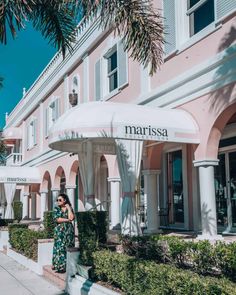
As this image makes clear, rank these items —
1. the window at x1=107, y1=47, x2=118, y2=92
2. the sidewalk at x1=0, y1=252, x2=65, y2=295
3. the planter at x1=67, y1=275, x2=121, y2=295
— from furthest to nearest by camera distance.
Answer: the window at x1=107, y1=47, x2=118, y2=92, the sidewalk at x1=0, y1=252, x2=65, y2=295, the planter at x1=67, y1=275, x2=121, y2=295

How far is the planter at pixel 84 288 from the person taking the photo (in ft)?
23.7

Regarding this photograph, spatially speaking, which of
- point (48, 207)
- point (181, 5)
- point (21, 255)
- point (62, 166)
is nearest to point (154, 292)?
point (21, 255)

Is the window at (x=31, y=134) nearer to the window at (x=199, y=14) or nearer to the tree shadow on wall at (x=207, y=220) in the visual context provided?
the window at (x=199, y=14)

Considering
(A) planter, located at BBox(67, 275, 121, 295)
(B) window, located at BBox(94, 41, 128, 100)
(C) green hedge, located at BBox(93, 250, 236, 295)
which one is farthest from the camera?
(B) window, located at BBox(94, 41, 128, 100)

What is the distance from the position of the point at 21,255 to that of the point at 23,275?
2.04 meters

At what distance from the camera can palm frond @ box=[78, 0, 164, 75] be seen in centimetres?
902

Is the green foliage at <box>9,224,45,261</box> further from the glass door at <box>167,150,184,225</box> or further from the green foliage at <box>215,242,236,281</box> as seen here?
the green foliage at <box>215,242,236,281</box>

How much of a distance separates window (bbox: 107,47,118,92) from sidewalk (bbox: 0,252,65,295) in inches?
324

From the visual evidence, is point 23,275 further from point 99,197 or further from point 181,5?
point 99,197

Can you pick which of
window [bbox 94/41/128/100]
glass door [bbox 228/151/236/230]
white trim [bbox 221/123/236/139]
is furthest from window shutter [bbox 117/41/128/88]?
glass door [bbox 228/151/236/230]

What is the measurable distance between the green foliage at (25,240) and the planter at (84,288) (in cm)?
351

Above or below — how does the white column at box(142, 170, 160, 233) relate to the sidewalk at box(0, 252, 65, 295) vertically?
above

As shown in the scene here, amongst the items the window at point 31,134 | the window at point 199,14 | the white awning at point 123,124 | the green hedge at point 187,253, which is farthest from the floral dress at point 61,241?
the window at point 31,134

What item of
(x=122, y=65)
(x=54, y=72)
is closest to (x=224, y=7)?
(x=122, y=65)
